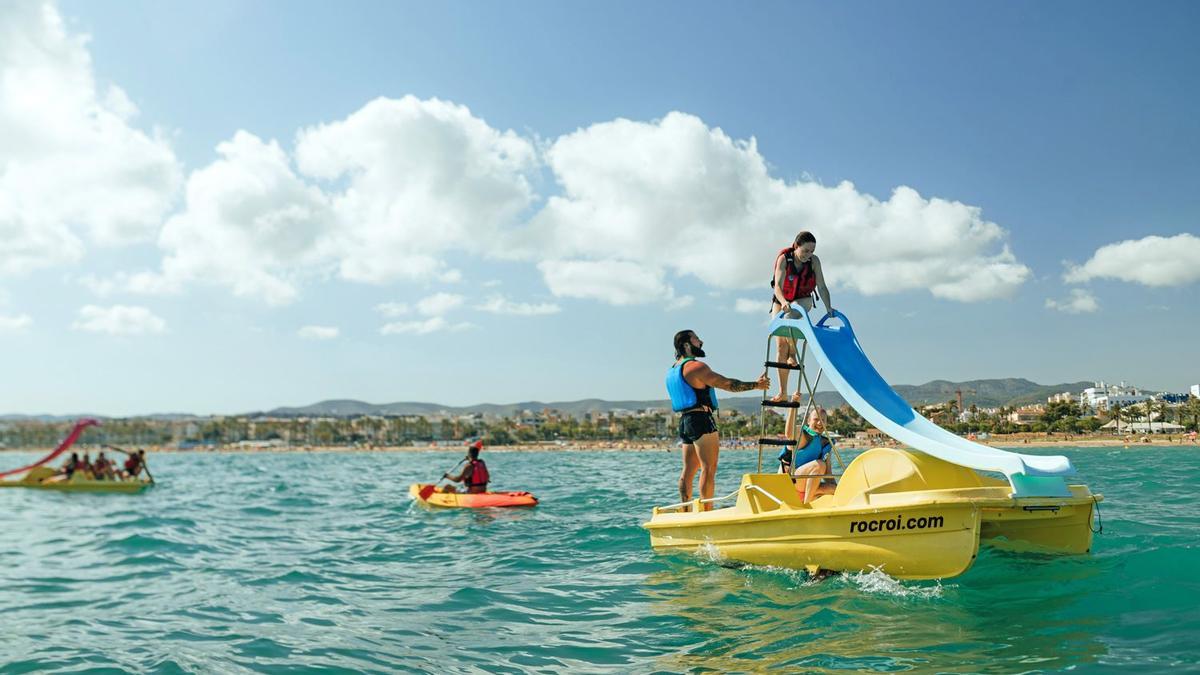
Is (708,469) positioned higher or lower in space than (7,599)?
higher

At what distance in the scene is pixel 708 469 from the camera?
11.5 m

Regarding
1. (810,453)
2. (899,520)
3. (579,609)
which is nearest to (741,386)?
(810,453)

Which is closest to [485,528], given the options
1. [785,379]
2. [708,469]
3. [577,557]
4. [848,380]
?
[577,557]

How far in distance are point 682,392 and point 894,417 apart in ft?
10.2

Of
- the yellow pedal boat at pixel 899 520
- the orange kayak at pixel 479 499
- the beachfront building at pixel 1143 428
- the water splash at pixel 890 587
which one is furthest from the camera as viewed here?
the beachfront building at pixel 1143 428

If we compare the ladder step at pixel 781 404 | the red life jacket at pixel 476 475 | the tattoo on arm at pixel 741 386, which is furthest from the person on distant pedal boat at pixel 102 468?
the ladder step at pixel 781 404

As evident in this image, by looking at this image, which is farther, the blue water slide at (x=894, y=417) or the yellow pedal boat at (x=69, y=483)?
the yellow pedal boat at (x=69, y=483)

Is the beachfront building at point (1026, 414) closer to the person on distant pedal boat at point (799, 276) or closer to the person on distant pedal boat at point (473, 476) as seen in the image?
the person on distant pedal boat at point (473, 476)

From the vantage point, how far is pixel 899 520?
25.7ft

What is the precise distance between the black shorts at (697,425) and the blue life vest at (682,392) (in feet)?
0.48

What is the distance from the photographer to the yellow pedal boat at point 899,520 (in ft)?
24.9

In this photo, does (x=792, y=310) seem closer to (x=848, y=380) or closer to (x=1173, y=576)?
(x=848, y=380)

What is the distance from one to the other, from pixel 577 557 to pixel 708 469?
2725 millimetres

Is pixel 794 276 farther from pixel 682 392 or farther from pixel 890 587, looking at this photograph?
pixel 890 587
